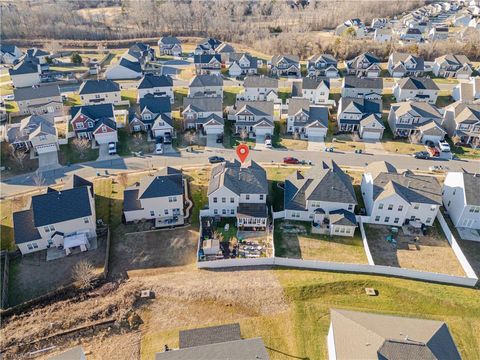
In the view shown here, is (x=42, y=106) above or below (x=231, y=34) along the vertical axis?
below

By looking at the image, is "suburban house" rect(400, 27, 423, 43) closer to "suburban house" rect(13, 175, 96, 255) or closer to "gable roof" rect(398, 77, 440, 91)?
"gable roof" rect(398, 77, 440, 91)

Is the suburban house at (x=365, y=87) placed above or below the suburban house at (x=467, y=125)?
above

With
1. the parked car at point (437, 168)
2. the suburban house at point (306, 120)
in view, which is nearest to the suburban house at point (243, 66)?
the suburban house at point (306, 120)

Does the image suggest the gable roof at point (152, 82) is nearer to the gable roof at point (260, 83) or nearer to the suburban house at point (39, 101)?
the suburban house at point (39, 101)

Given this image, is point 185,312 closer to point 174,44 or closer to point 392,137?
point 392,137

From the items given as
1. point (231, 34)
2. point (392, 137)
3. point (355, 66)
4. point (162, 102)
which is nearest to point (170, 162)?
point (162, 102)

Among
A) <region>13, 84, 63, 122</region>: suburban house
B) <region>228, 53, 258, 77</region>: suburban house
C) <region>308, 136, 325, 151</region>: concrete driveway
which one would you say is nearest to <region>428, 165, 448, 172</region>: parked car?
<region>308, 136, 325, 151</region>: concrete driveway
